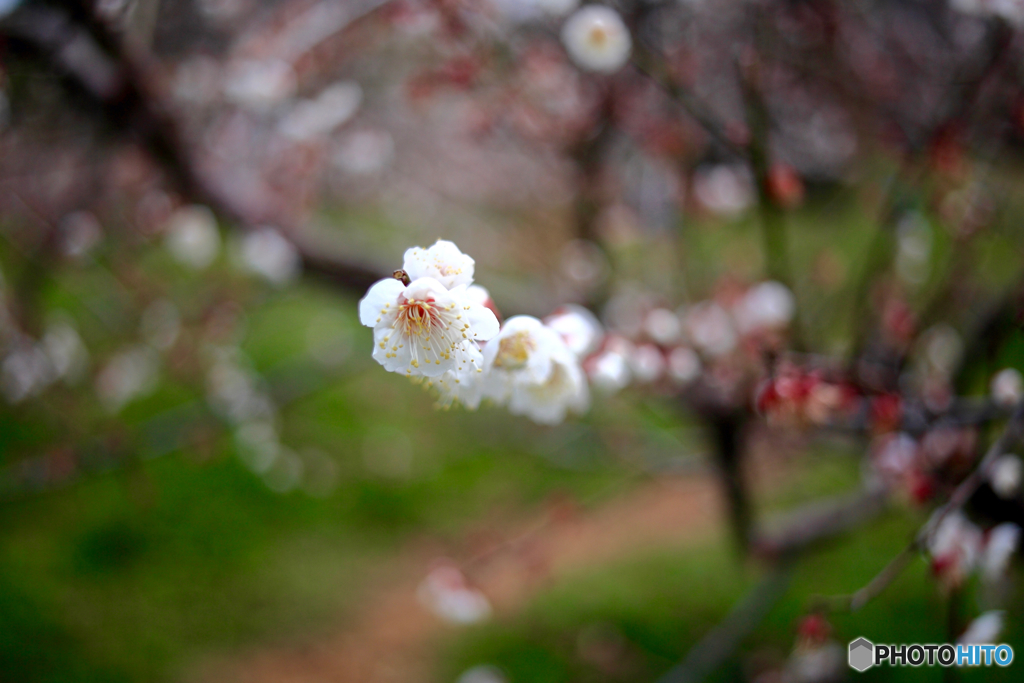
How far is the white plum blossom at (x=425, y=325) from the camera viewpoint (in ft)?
2.71

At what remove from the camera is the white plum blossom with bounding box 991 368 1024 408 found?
4.39 feet

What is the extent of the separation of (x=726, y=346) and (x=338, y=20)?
5.94 feet

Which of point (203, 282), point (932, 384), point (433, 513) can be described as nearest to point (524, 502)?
point (433, 513)

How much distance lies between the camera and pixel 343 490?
383cm

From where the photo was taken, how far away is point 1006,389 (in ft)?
4.53

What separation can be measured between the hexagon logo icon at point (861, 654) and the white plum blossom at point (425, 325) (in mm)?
Answer: 1325


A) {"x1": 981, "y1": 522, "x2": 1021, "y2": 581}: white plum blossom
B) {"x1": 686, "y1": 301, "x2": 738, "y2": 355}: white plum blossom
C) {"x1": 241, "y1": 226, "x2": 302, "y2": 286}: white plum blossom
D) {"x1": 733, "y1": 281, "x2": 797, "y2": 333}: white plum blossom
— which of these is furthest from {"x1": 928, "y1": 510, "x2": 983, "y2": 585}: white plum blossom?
{"x1": 241, "y1": 226, "x2": 302, "y2": 286}: white plum blossom

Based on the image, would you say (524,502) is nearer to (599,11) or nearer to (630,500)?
(630,500)

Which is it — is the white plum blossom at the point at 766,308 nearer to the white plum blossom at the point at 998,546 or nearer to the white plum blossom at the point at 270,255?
the white plum blossom at the point at 998,546

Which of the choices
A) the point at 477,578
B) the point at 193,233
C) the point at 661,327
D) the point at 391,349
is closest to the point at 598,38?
the point at 661,327

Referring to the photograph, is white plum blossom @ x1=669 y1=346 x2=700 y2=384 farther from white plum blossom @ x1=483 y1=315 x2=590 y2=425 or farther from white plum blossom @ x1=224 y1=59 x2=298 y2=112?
white plum blossom @ x1=224 y1=59 x2=298 y2=112

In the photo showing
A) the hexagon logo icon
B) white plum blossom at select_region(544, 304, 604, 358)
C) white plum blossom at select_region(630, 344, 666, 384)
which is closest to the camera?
white plum blossom at select_region(544, 304, 604, 358)

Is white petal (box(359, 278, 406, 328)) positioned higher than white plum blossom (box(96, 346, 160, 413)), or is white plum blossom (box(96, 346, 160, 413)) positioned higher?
white plum blossom (box(96, 346, 160, 413))

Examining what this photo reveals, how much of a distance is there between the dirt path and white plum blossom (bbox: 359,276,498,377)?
1.14m
